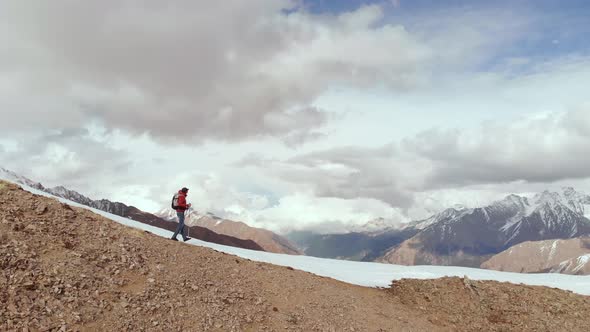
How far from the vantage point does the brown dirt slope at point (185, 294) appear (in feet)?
45.0

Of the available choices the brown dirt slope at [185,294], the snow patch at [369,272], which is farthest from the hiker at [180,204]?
the brown dirt slope at [185,294]

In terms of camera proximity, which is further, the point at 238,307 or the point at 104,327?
the point at 238,307

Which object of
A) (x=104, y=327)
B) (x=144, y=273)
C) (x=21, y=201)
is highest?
(x=21, y=201)

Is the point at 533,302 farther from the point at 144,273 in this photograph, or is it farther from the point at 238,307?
the point at 144,273

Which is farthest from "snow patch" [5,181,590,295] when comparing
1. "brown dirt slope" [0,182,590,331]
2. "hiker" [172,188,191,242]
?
"hiker" [172,188,191,242]

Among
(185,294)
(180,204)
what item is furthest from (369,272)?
(185,294)

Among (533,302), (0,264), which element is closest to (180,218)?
(0,264)

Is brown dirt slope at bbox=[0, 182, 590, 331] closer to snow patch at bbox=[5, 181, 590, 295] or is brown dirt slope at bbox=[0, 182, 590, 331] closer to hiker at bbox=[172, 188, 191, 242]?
snow patch at bbox=[5, 181, 590, 295]

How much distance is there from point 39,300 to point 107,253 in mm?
4557

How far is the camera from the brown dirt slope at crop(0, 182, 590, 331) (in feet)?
45.0

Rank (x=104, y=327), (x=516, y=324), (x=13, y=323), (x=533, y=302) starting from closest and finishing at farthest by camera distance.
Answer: (x=13, y=323), (x=104, y=327), (x=516, y=324), (x=533, y=302)

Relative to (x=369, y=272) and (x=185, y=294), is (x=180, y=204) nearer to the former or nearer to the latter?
(x=185, y=294)

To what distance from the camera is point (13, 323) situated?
11930mm

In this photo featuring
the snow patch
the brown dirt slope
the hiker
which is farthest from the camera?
the snow patch
